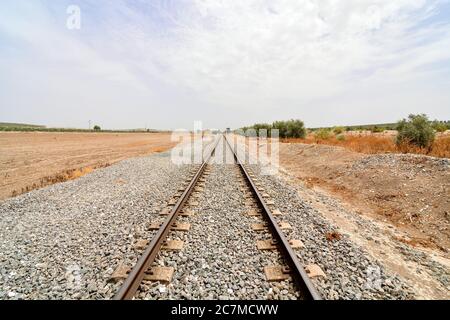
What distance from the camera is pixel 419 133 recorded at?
12.2m

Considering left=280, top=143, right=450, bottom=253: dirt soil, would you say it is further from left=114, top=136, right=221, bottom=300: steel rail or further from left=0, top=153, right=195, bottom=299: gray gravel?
left=0, top=153, right=195, bottom=299: gray gravel

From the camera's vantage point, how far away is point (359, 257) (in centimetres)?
375

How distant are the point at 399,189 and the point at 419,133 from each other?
7.07 m

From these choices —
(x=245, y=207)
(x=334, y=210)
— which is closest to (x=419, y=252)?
(x=334, y=210)

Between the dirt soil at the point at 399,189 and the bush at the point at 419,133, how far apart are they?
3.51 meters

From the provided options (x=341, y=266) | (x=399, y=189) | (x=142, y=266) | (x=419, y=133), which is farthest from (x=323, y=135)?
(x=142, y=266)

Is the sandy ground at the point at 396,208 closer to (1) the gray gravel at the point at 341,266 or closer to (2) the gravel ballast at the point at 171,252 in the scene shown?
(1) the gray gravel at the point at 341,266
